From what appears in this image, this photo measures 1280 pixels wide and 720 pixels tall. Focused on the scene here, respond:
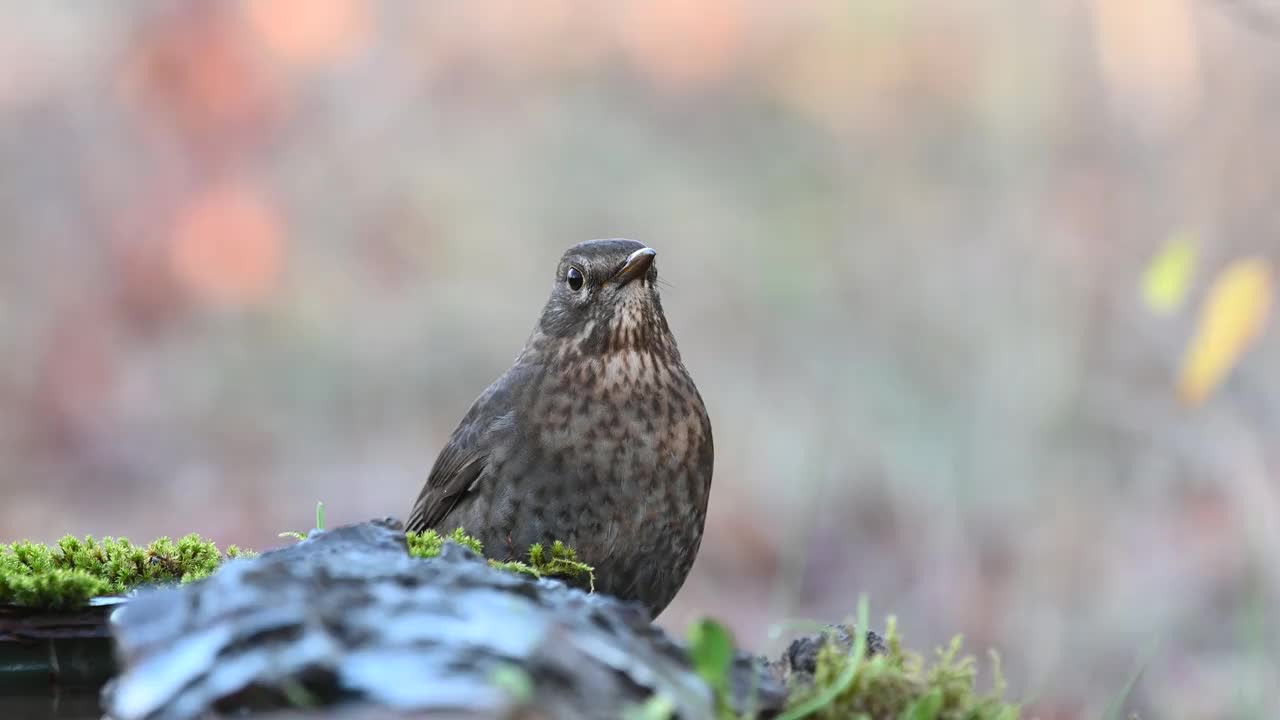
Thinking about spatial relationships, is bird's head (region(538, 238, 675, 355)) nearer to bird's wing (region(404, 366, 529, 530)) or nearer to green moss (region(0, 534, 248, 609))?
bird's wing (region(404, 366, 529, 530))

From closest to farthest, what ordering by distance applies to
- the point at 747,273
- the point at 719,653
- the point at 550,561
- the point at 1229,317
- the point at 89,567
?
the point at 719,653
the point at 89,567
the point at 550,561
the point at 1229,317
the point at 747,273

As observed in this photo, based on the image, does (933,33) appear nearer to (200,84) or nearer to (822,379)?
(822,379)

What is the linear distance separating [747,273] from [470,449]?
7785mm

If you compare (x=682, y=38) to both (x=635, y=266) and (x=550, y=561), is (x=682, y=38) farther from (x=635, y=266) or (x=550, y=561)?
(x=550, y=561)

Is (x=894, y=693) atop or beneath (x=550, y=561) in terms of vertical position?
beneath

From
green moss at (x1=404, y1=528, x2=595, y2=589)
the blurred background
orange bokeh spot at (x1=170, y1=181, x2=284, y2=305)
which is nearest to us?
green moss at (x1=404, y1=528, x2=595, y2=589)

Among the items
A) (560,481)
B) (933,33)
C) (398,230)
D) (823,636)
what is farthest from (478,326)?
(823,636)

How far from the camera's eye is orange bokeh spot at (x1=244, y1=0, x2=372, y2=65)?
1157 centimetres

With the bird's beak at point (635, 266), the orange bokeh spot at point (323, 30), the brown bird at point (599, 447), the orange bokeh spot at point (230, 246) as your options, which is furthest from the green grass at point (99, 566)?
the orange bokeh spot at point (323, 30)

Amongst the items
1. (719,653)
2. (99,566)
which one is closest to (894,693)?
(719,653)

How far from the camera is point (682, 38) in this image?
1241 centimetres

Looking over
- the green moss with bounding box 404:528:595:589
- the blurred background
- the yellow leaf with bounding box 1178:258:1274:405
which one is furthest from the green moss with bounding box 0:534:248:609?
the blurred background

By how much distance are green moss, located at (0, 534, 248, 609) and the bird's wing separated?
0.95m

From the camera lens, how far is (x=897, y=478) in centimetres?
948
